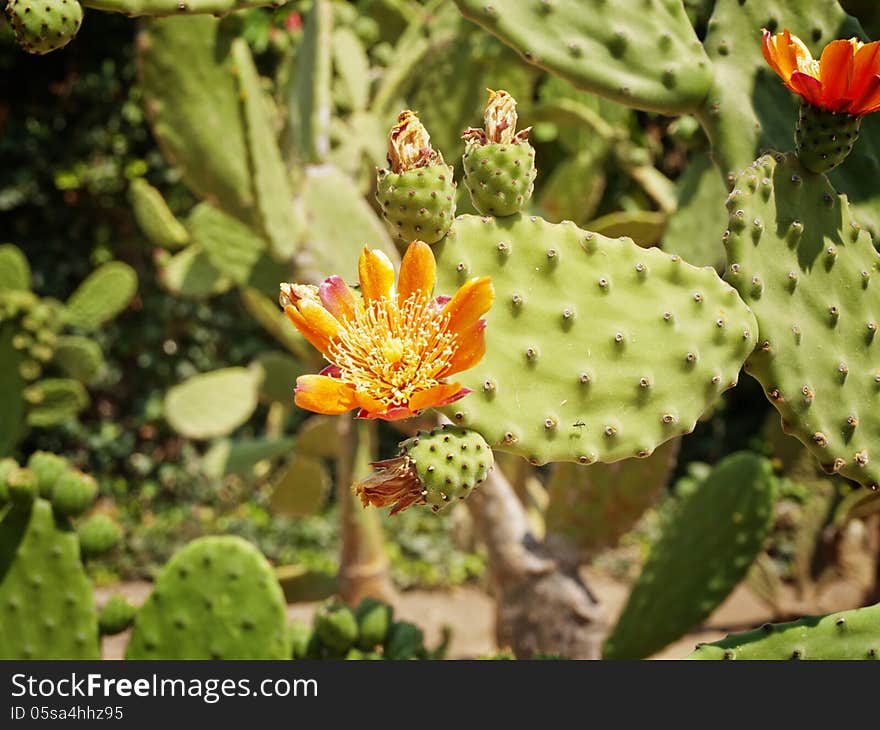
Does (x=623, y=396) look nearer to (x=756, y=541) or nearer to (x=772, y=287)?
(x=772, y=287)

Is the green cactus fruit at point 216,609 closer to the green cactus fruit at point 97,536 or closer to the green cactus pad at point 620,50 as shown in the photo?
the green cactus fruit at point 97,536

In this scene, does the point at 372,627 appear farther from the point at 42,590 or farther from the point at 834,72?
the point at 834,72

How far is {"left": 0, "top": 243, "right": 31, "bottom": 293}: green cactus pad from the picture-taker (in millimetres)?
4324

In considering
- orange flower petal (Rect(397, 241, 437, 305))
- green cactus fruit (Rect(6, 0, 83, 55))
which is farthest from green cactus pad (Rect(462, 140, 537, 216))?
green cactus fruit (Rect(6, 0, 83, 55))

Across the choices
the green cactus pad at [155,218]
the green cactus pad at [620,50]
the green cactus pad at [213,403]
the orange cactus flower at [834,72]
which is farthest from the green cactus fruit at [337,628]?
the green cactus pad at [155,218]

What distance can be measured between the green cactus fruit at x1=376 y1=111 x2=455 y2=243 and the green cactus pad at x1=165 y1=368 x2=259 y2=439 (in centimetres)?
325

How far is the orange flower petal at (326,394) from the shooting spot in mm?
1062

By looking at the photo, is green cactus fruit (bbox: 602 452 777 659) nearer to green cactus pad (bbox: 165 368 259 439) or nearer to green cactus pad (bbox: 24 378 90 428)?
green cactus pad (bbox: 165 368 259 439)

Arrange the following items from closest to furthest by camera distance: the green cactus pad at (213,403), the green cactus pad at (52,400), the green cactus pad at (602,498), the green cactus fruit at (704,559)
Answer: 1. the green cactus fruit at (704,559)
2. the green cactus pad at (602,498)
3. the green cactus pad at (213,403)
4. the green cactus pad at (52,400)

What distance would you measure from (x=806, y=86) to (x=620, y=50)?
0.97 feet

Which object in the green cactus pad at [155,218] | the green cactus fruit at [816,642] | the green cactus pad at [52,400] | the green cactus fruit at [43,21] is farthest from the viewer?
the green cactus pad at [52,400]

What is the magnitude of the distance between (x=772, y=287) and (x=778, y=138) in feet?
0.92

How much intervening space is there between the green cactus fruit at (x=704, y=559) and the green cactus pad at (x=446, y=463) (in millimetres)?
1339

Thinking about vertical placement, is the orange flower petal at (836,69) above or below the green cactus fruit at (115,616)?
above
